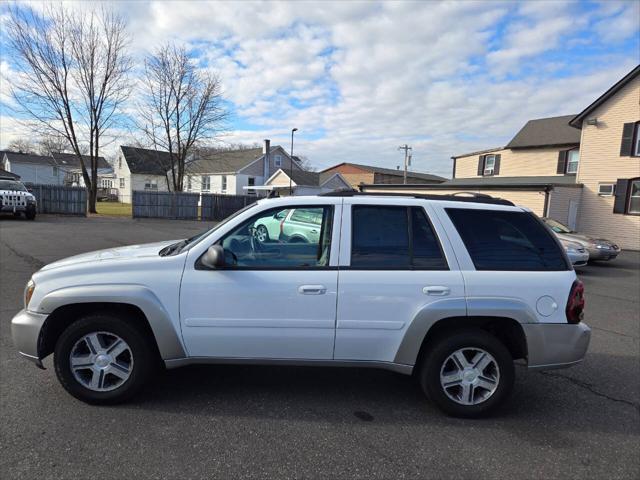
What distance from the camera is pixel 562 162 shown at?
85.9 ft

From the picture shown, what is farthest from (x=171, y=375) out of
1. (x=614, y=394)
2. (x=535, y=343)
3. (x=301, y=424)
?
(x=614, y=394)

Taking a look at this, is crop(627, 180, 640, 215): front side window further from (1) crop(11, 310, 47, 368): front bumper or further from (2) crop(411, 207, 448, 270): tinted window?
(1) crop(11, 310, 47, 368): front bumper

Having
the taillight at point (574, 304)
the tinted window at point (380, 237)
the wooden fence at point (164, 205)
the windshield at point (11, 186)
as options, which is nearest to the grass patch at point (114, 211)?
the wooden fence at point (164, 205)

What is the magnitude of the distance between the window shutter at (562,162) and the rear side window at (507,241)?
88.1ft

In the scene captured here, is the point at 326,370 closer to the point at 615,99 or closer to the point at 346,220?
the point at 346,220

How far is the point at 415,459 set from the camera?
2744 mm

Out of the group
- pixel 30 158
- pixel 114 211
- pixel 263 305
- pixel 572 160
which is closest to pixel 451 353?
pixel 263 305

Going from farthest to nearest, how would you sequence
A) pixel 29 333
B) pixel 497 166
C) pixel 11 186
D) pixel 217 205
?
pixel 497 166, pixel 217 205, pixel 11 186, pixel 29 333

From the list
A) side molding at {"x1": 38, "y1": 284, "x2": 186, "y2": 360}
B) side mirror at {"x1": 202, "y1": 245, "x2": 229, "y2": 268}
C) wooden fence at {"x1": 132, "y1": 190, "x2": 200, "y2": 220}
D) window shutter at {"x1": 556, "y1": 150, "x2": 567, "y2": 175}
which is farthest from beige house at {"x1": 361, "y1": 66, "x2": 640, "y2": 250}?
side molding at {"x1": 38, "y1": 284, "x2": 186, "y2": 360}

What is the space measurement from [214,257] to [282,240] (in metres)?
0.66

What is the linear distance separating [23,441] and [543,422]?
12.7 ft

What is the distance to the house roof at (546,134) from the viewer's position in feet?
86.7

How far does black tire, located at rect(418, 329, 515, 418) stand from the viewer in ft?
10.5

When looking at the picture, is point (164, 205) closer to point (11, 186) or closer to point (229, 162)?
point (11, 186)
